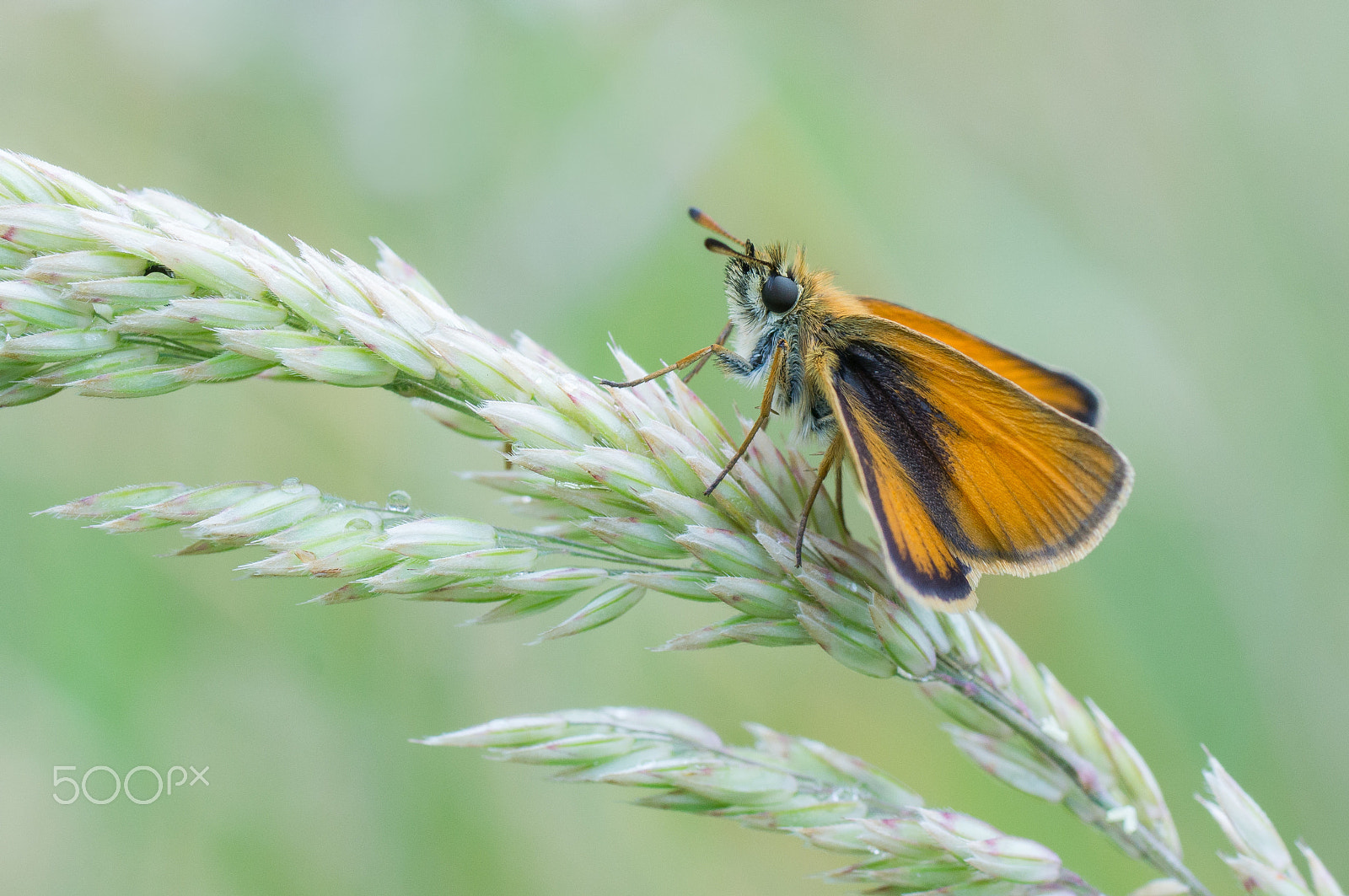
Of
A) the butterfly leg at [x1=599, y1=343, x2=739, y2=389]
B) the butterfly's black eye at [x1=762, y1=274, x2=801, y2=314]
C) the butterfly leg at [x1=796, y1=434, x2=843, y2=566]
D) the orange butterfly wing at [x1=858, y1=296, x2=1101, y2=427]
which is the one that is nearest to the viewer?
the butterfly leg at [x1=796, y1=434, x2=843, y2=566]

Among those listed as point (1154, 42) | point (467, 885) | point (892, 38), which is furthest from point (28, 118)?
point (1154, 42)

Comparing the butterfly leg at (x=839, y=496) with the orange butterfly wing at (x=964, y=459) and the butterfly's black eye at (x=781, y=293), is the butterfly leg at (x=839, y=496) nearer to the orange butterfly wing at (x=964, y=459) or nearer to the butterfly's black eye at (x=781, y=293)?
the orange butterfly wing at (x=964, y=459)

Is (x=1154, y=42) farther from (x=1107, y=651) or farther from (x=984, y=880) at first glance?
(x=984, y=880)

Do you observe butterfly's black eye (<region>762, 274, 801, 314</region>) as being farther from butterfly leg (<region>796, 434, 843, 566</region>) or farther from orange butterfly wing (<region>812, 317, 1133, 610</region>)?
butterfly leg (<region>796, 434, 843, 566</region>)

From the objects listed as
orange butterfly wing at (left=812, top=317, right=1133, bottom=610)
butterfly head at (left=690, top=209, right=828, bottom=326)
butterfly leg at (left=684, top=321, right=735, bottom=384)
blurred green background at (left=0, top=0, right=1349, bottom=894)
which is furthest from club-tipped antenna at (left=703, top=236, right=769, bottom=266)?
blurred green background at (left=0, top=0, right=1349, bottom=894)

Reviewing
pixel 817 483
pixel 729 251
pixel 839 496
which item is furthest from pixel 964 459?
pixel 729 251

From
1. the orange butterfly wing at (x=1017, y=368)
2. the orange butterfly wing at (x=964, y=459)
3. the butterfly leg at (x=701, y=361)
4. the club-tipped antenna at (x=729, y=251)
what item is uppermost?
the club-tipped antenna at (x=729, y=251)

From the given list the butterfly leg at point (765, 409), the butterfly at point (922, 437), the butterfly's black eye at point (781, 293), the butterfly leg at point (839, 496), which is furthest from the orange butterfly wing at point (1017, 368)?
the butterfly leg at point (839, 496)

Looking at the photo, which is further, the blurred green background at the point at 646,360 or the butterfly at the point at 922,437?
the blurred green background at the point at 646,360
